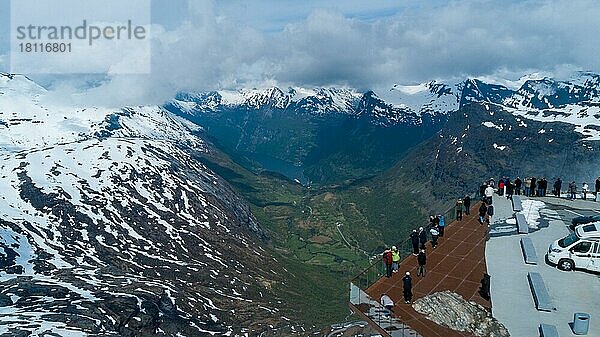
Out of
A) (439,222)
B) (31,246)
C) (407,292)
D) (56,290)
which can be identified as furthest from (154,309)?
(407,292)

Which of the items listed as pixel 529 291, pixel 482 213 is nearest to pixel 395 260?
pixel 529 291

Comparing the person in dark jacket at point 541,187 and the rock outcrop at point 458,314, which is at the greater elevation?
the person in dark jacket at point 541,187

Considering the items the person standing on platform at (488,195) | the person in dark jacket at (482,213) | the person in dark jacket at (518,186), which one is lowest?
the person in dark jacket at (482,213)

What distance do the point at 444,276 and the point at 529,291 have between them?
6.26 meters

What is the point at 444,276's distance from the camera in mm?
40938

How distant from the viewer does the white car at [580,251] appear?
38688 mm

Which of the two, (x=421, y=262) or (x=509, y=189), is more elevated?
(x=509, y=189)

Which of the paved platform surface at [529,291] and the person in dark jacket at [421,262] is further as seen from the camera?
the person in dark jacket at [421,262]

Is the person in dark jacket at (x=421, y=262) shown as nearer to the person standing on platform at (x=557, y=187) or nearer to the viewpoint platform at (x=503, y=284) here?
the viewpoint platform at (x=503, y=284)

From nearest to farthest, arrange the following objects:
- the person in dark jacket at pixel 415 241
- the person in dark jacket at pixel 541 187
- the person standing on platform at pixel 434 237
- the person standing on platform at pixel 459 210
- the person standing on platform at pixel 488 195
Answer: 1. the person in dark jacket at pixel 415 241
2. the person standing on platform at pixel 434 237
3. the person standing on platform at pixel 459 210
4. the person standing on platform at pixel 488 195
5. the person in dark jacket at pixel 541 187

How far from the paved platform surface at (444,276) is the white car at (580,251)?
18.9ft

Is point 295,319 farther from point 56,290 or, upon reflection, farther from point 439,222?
point 439,222

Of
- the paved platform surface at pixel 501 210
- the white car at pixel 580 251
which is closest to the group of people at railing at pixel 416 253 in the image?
the paved platform surface at pixel 501 210

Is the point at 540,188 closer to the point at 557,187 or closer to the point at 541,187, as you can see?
the point at 541,187
